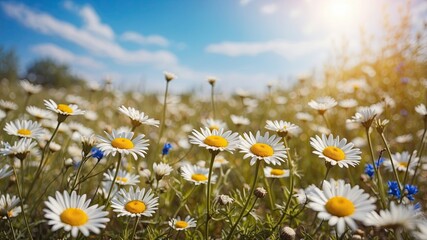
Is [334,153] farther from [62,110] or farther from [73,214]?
[62,110]

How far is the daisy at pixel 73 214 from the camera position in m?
1.21

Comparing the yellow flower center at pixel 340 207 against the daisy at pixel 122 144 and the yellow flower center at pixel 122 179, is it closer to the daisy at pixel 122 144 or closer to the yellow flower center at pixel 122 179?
the daisy at pixel 122 144

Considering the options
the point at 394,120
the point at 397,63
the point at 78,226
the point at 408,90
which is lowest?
the point at 78,226

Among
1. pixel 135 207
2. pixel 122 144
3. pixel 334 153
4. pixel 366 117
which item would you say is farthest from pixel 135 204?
pixel 366 117

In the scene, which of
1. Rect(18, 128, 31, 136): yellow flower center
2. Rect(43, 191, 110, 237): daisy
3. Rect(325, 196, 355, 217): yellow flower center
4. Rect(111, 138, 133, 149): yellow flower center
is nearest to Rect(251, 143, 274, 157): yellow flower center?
Rect(325, 196, 355, 217): yellow flower center

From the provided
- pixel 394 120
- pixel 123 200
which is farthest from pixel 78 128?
pixel 394 120

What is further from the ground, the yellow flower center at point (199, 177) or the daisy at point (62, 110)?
the daisy at point (62, 110)

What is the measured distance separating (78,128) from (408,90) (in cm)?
464

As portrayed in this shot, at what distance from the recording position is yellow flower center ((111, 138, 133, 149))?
1623 millimetres

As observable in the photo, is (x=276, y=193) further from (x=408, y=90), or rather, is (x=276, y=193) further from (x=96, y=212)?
(x=408, y=90)

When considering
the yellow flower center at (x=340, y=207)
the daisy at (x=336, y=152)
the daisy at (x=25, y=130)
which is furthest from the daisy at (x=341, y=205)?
the daisy at (x=25, y=130)

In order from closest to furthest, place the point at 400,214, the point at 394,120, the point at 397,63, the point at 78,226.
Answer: the point at 400,214 → the point at 78,226 → the point at 394,120 → the point at 397,63

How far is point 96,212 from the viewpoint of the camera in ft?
4.30

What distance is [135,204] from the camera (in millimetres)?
1580
